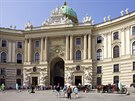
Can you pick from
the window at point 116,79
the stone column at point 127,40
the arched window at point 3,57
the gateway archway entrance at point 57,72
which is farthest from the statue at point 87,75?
the arched window at point 3,57

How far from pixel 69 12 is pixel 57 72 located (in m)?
17.8

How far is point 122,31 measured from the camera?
60.9 meters

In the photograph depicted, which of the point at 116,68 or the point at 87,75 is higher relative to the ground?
the point at 116,68

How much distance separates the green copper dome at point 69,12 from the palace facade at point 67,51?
0.54 m

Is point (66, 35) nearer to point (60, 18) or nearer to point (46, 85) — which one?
point (60, 18)

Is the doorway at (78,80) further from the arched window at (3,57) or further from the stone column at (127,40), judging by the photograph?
the arched window at (3,57)

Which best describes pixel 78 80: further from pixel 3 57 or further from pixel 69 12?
pixel 69 12

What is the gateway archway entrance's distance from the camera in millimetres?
72375

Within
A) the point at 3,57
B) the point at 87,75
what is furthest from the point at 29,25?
the point at 87,75

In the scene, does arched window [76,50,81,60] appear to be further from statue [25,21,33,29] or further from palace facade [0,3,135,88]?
statue [25,21,33,29]

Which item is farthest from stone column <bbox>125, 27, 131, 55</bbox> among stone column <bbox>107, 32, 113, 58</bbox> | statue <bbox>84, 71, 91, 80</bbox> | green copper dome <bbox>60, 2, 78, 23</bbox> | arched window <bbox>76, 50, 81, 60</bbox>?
green copper dome <bbox>60, 2, 78, 23</bbox>

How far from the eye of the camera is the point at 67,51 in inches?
2689

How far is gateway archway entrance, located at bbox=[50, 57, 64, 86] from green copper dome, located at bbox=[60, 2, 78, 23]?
533 inches

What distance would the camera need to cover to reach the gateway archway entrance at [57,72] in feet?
237
